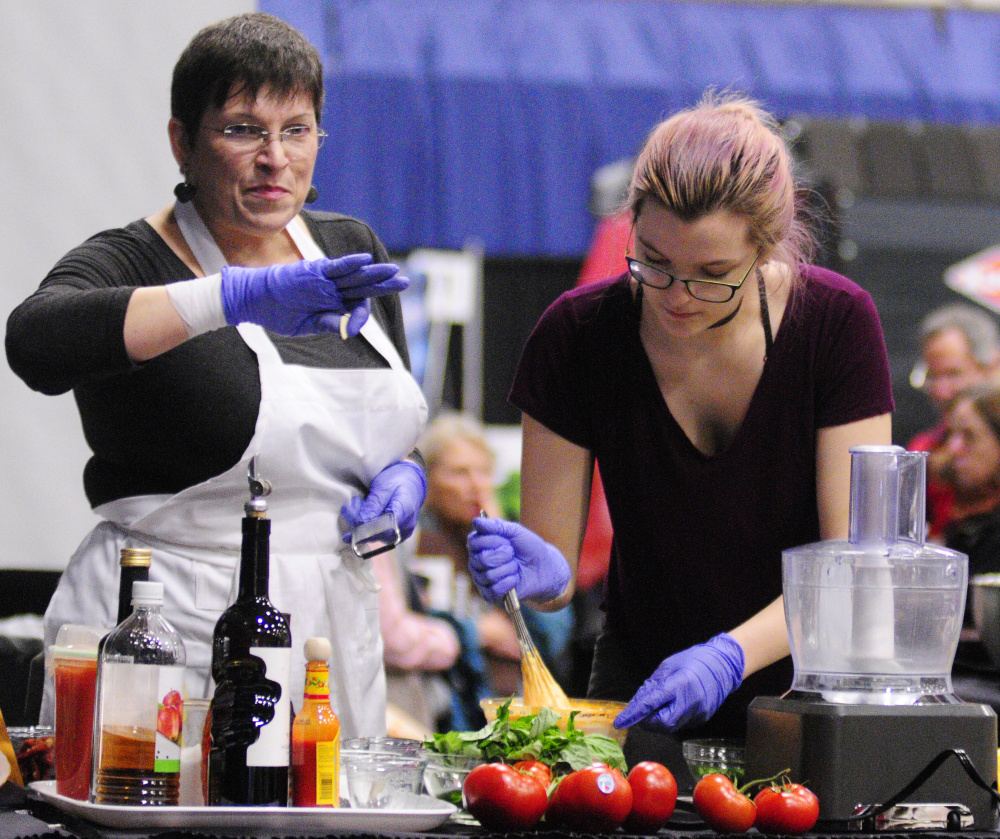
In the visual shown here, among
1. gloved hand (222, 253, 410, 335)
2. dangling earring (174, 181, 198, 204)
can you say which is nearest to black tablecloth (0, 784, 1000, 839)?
gloved hand (222, 253, 410, 335)

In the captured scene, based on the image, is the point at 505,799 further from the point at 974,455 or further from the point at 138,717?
the point at 974,455

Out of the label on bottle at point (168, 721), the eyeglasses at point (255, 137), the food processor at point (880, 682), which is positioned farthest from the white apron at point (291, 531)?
the food processor at point (880, 682)

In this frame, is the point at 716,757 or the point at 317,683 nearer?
the point at 317,683

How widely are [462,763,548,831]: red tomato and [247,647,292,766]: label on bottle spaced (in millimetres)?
174

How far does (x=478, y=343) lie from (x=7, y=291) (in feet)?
10.1

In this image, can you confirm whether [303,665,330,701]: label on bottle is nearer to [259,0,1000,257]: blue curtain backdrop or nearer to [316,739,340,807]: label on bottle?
[316,739,340,807]: label on bottle

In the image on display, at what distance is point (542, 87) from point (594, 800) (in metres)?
5.04

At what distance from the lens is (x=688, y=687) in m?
1.46

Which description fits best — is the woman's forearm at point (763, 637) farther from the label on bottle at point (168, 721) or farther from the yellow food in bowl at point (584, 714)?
the label on bottle at point (168, 721)

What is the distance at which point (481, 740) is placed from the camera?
1.25m

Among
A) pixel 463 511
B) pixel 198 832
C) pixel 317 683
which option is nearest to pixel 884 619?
pixel 317 683

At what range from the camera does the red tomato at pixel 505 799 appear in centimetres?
113

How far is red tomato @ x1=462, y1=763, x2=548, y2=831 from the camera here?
3.70 ft

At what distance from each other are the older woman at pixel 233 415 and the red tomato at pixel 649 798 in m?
0.67
